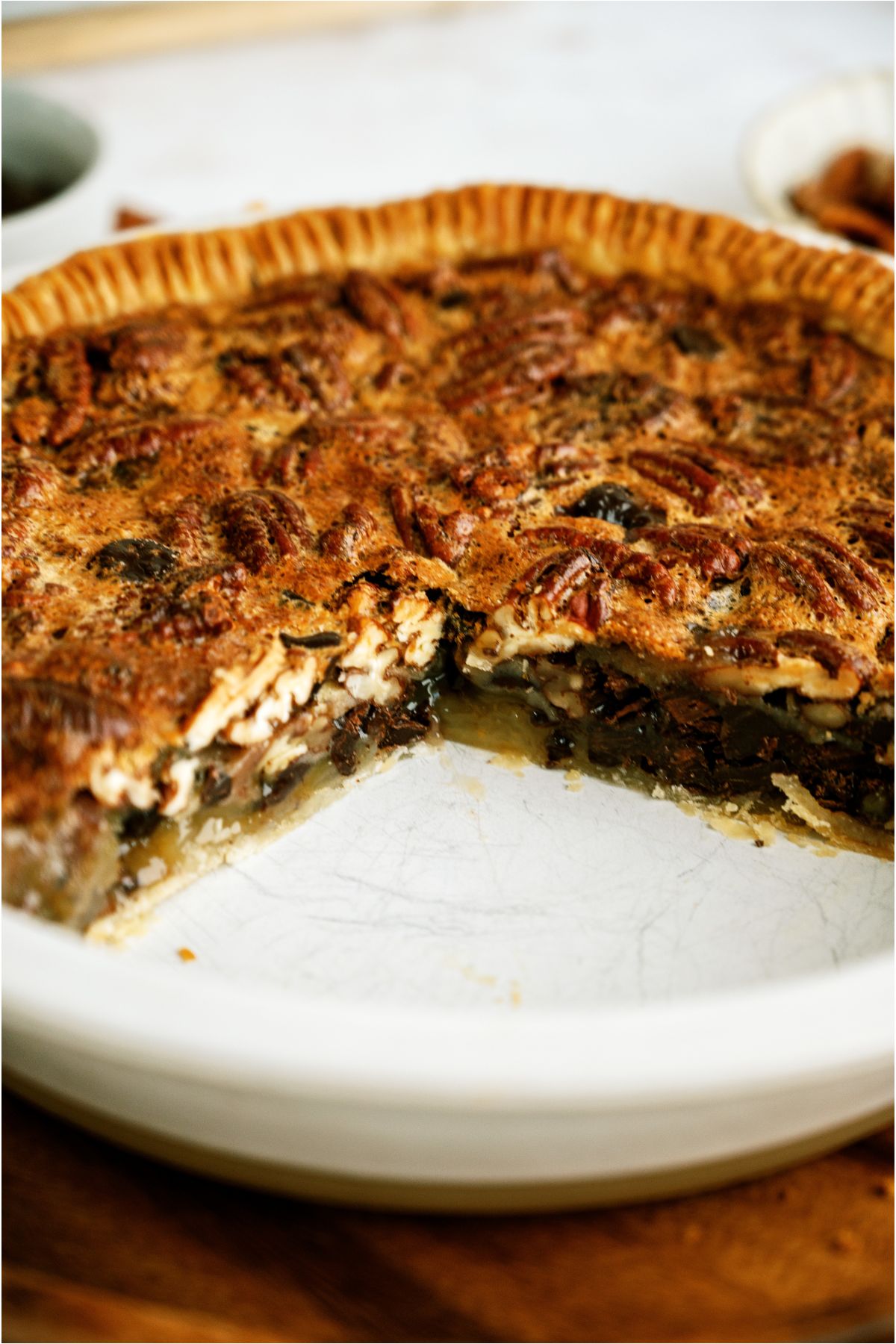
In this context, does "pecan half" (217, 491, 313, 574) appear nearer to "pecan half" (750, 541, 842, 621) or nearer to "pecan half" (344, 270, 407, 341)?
"pecan half" (344, 270, 407, 341)

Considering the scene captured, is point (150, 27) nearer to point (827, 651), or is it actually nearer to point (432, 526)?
point (432, 526)

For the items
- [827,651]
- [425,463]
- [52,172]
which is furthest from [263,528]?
[52,172]

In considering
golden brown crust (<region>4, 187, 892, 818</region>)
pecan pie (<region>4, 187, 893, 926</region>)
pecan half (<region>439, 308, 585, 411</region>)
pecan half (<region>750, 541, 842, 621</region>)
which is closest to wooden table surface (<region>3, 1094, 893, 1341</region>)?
pecan pie (<region>4, 187, 893, 926</region>)

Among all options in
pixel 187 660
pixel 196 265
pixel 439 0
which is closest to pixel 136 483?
pixel 187 660

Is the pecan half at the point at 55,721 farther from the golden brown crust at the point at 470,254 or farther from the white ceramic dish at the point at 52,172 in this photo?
the white ceramic dish at the point at 52,172

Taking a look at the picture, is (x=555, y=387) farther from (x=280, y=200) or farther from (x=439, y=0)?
(x=439, y=0)

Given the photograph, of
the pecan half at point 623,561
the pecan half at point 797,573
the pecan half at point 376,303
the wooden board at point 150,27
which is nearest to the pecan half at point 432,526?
the pecan half at point 623,561
